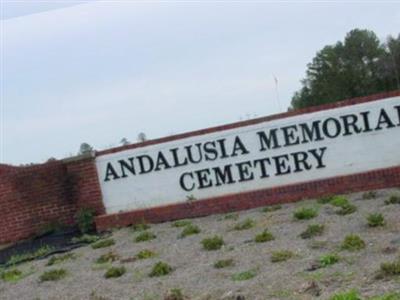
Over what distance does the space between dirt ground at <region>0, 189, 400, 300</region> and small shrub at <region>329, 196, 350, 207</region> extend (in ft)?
0.52

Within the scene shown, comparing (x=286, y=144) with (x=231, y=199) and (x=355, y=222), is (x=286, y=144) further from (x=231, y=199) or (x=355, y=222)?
(x=355, y=222)

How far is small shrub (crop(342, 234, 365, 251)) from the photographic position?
26.6ft

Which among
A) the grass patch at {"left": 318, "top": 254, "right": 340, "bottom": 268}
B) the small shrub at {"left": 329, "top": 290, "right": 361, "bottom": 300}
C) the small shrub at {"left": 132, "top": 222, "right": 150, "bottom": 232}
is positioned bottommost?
the small shrub at {"left": 329, "top": 290, "right": 361, "bottom": 300}

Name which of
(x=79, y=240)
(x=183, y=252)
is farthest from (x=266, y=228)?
(x=79, y=240)

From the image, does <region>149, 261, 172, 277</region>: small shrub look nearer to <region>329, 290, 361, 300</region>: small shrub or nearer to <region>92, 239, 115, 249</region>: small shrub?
<region>329, 290, 361, 300</region>: small shrub

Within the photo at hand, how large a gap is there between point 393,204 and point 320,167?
2.69 m

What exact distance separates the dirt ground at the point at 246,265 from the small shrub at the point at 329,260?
0.25 feet

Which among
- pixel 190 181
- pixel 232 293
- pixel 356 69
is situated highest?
pixel 356 69

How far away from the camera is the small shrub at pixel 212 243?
382 inches

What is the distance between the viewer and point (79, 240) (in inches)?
508

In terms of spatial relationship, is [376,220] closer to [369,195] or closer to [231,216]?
[369,195]

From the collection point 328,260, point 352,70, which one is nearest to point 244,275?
point 328,260

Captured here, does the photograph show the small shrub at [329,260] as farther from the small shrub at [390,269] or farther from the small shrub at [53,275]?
the small shrub at [53,275]

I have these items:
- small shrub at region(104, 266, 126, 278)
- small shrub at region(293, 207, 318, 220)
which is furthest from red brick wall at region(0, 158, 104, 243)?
small shrub at region(104, 266, 126, 278)
